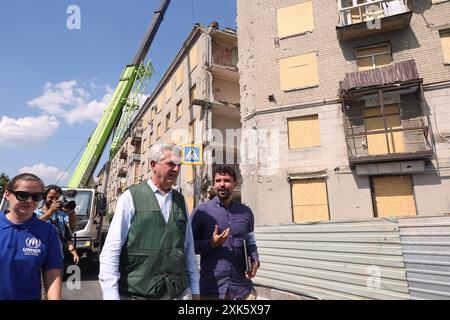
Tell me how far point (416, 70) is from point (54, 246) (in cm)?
1352

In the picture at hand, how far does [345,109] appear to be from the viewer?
11875 mm

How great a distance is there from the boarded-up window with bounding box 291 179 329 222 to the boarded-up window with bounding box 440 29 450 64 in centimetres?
707

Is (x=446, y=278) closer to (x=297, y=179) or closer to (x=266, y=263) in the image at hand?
(x=266, y=263)

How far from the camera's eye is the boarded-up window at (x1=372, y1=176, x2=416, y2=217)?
10555mm

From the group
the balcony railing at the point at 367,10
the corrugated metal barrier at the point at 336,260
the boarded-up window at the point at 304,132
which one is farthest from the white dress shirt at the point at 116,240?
the balcony railing at the point at 367,10

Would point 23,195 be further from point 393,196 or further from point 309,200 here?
point 393,196

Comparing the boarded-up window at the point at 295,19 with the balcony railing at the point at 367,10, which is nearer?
the balcony railing at the point at 367,10

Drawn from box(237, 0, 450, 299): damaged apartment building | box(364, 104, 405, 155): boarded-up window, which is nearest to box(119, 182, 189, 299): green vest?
box(237, 0, 450, 299): damaged apartment building

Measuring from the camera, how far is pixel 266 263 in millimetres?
6074

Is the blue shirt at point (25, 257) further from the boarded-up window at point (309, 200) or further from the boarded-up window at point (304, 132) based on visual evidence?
the boarded-up window at point (304, 132)

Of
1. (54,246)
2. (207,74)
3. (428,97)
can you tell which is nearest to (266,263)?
(54,246)

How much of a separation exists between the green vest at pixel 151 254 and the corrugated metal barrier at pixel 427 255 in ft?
11.3

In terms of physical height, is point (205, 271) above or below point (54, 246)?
below

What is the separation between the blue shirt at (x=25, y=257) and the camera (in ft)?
6.23
